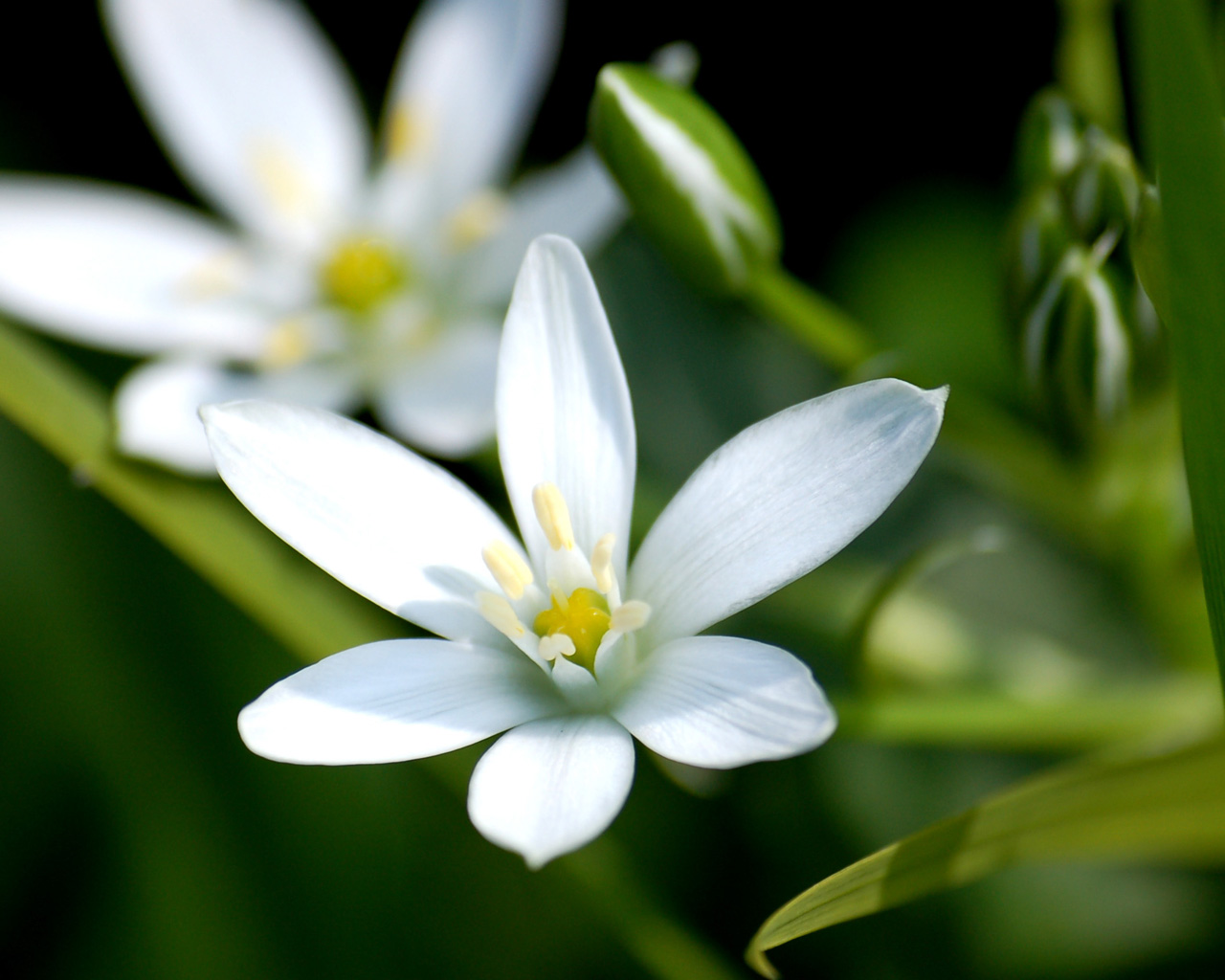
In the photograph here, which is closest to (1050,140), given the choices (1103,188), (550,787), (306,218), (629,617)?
(1103,188)

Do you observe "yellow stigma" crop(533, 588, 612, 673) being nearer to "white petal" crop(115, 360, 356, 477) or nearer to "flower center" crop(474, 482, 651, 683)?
"flower center" crop(474, 482, 651, 683)

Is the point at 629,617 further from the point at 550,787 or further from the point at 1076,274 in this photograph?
→ the point at 1076,274

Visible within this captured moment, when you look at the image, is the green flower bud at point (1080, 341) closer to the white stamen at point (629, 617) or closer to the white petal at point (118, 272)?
the white stamen at point (629, 617)

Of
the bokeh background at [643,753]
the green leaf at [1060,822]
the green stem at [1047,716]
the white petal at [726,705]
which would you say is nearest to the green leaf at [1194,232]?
the green leaf at [1060,822]

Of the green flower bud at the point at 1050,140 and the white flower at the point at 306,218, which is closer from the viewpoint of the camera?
the green flower bud at the point at 1050,140

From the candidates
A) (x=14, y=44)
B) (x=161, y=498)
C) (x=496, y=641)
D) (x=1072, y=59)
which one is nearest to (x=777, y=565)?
(x=496, y=641)
